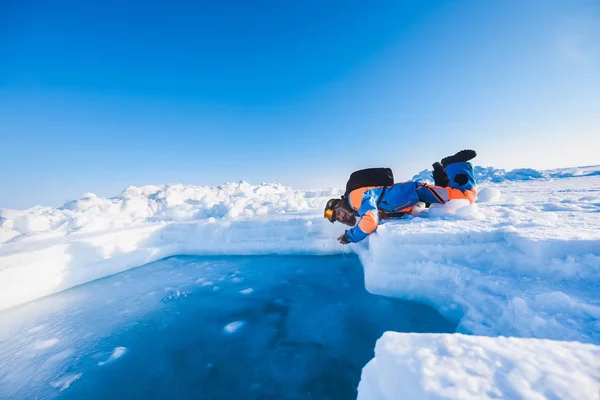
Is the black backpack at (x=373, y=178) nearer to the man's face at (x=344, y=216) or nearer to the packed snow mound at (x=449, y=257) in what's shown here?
the man's face at (x=344, y=216)

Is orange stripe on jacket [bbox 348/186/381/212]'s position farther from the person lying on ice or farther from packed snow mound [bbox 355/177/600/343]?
packed snow mound [bbox 355/177/600/343]

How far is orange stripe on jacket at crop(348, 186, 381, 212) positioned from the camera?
12.1 feet

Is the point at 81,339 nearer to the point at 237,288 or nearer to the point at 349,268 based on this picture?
the point at 237,288

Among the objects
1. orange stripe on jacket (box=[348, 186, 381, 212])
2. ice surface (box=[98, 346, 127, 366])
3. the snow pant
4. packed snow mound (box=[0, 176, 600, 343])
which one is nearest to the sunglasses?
orange stripe on jacket (box=[348, 186, 381, 212])

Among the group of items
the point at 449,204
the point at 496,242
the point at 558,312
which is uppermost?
the point at 449,204

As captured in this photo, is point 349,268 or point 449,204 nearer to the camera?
point 449,204

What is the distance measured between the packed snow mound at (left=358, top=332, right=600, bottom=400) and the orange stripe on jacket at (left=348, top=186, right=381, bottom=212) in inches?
112

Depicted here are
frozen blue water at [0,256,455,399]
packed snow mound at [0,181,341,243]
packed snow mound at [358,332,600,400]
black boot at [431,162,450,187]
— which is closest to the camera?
packed snow mound at [358,332,600,400]

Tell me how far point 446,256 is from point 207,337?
258cm

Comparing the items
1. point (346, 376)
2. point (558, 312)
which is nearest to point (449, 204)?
point (558, 312)

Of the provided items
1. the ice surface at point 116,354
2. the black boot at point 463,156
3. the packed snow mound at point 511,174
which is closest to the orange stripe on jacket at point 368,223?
the black boot at point 463,156

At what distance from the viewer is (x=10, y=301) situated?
142 inches

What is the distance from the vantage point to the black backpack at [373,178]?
12.2 ft

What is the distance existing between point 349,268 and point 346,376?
2121 millimetres
